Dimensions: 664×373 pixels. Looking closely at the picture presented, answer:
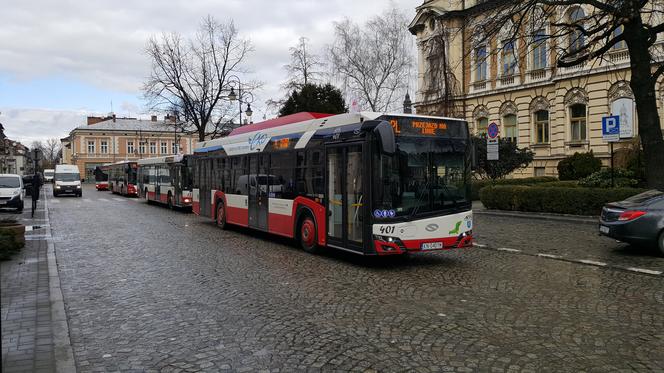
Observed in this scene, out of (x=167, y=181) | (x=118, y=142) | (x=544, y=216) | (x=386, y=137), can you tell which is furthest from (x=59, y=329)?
(x=118, y=142)

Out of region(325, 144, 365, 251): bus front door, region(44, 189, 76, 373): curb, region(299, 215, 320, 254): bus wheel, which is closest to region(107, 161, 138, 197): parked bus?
region(299, 215, 320, 254): bus wheel

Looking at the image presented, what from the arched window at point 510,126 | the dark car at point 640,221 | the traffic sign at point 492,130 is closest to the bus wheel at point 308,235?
the dark car at point 640,221

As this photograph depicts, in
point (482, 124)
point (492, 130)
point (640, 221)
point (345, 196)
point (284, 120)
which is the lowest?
point (640, 221)

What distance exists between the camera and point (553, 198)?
2002 cm

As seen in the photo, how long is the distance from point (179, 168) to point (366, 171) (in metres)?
19.6

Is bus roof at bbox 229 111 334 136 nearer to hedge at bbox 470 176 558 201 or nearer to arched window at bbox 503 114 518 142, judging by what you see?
hedge at bbox 470 176 558 201

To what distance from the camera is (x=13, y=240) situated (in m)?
11.5

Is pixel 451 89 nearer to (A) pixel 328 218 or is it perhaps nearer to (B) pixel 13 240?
(A) pixel 328 218

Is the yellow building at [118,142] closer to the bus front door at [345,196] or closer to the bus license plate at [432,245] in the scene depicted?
the bus front door at [345,196]

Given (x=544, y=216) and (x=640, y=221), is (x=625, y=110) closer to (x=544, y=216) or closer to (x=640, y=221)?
(x=544, y=216)

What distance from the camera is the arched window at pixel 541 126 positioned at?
37031mm

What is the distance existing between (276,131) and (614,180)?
1517 centimetres

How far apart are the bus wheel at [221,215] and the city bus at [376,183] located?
4744mm

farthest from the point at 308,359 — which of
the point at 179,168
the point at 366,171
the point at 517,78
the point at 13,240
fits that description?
the point at 517,78
